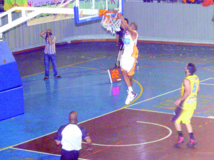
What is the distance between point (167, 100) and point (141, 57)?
382 inches

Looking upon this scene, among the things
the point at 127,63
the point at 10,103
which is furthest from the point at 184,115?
Answer: the point at 10,103

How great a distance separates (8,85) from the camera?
11.9 m

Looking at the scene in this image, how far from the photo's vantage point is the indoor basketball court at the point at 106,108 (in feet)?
37.8

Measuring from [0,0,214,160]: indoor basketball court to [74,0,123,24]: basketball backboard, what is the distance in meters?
0.03

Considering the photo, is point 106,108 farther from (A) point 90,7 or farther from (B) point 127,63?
(A) point 90,7

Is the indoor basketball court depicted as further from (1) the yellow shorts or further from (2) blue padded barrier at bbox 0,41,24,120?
(1) the yellow shorts

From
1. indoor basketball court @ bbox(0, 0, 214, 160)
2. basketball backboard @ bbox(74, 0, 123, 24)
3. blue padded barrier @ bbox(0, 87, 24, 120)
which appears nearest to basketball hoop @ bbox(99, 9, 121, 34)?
basketball backboard @ bbox(74, 0, 123, 24)

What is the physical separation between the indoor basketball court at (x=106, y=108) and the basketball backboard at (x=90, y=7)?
0.03m

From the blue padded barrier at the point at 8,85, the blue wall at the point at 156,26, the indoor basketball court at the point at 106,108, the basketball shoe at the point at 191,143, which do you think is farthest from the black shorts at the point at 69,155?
the blue wall at the point at 156,26

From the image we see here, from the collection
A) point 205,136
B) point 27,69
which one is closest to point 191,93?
point 205,136

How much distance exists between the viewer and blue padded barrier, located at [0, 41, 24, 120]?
11.6 meters

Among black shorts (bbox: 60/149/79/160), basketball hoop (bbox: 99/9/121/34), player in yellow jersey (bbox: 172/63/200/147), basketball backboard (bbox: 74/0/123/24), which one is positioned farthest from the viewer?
basketball backboard (bbox: 74/0/123/24)

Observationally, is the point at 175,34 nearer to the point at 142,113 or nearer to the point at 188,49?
the point at 188,49

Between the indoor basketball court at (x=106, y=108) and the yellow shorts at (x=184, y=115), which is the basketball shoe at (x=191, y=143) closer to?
the indoor basketball court at (x=106, y=108)
